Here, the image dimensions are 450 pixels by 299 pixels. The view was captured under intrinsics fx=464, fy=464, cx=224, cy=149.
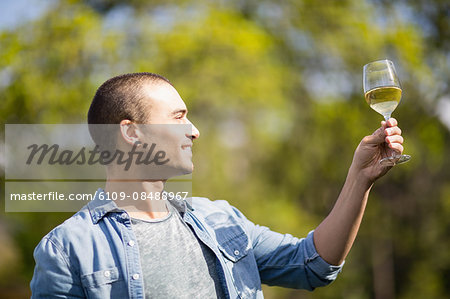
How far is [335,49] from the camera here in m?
11.7

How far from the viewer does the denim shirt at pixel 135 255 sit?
1750mm

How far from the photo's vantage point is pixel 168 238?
197cm

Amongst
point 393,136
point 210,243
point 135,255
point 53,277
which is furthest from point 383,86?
point 53,277

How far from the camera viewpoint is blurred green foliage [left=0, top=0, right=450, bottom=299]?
8.39 m

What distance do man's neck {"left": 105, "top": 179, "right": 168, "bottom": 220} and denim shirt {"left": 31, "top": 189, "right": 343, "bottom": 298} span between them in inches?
2.7

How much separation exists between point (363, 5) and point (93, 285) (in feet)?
36.0

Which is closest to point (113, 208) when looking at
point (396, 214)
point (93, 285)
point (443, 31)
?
point (93, 285)

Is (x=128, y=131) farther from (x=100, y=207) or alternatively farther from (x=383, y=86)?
(x=383, y=86)

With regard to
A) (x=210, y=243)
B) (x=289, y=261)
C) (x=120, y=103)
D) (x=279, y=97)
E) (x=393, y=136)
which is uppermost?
(x=279, y=97)

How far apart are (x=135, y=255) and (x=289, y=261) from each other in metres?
0.76

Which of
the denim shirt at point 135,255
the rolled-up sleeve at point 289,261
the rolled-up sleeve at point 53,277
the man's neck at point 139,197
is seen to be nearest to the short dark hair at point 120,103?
the man's neck at point 139,197

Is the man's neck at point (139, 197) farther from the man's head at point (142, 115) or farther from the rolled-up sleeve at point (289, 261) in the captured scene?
the rolled-up sleeve at point (289, 261)

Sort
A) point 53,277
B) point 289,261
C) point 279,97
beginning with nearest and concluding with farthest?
1. point 53,277
2. point 289,261
3. point 279,97

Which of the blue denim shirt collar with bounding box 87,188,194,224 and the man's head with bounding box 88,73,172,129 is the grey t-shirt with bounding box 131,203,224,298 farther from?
the man's head with bounding box 88,73,172,129
